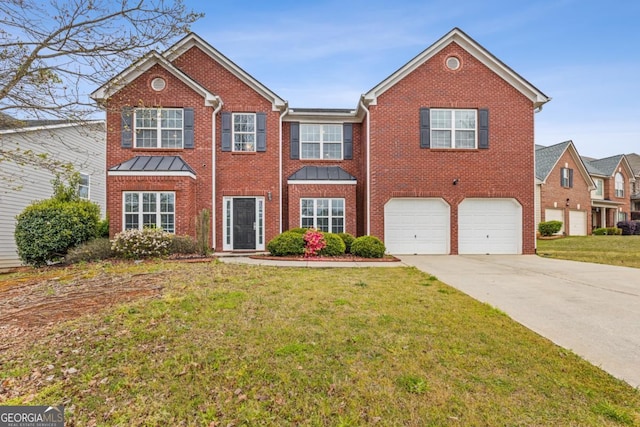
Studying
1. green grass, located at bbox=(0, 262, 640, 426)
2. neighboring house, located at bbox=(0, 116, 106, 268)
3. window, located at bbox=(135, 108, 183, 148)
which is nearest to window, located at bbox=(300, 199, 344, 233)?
window, located at bbox=(135, 108, 183, 148)

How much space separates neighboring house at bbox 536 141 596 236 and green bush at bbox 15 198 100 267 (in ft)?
89.5

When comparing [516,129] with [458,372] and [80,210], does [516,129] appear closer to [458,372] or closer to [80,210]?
[458,372]

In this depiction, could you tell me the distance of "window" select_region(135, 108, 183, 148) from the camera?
42.9ft

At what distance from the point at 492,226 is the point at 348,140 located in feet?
24.1

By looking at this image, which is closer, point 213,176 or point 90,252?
point 90,252

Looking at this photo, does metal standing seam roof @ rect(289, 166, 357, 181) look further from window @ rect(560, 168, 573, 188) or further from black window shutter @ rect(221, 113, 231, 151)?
window @ rect(560, 168, 573, 188)

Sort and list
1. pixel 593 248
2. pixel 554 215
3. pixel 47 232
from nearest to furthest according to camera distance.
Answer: pixel 47 232 < pixel 593 248 < pixel 554 215

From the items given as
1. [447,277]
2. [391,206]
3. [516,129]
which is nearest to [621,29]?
[516,129]

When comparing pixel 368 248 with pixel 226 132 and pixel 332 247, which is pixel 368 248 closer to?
pixel 332 247

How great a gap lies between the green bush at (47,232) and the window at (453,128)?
1388 centimetres

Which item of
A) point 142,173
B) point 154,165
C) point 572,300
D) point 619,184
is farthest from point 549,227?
point 142,173

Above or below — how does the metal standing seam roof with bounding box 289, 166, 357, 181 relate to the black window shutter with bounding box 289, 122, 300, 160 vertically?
below

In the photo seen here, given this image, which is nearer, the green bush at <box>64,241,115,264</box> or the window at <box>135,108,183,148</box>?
→ the green bush at <box>64,241,115,264</box>

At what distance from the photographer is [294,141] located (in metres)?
14.7
